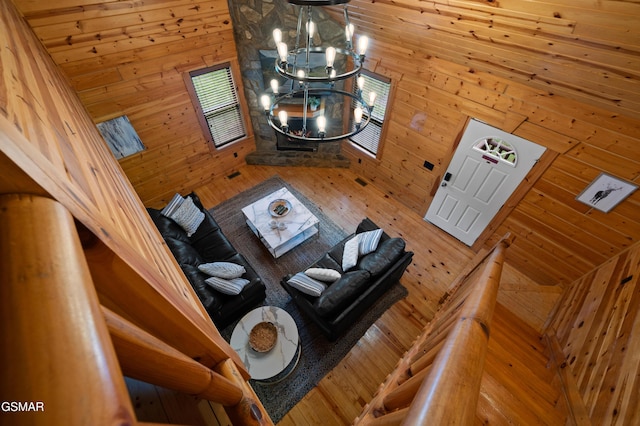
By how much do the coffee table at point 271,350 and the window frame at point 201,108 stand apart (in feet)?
11.1

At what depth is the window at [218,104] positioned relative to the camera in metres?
4.38

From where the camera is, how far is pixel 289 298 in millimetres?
3707

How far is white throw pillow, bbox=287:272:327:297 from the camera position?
9.95 feet

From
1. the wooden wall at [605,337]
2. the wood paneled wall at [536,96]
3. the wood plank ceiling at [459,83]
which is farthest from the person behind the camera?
the wood plank ceiling at [459,83]

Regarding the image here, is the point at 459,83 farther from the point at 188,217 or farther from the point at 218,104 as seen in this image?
the point at 188,217

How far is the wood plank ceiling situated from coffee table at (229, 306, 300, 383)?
311 centimetres

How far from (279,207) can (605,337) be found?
386 cm

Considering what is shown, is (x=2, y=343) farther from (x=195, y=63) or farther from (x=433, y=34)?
(x=195, y=63)

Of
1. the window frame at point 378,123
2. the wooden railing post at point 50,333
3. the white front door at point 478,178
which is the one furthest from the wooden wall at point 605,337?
the window frame at point 378,123

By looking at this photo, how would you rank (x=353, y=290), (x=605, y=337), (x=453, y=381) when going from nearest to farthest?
(x=453, y=381), (x=605, y=337), (x=353, y=290)

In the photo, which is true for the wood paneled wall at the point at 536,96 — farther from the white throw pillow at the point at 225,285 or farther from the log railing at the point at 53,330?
the white throw pillow at the point at 225,285

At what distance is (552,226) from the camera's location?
3385 mm

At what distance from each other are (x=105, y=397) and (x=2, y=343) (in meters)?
0.12

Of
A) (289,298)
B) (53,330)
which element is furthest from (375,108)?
(53,330)
